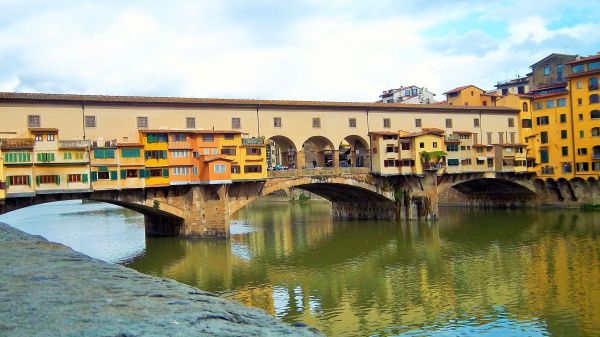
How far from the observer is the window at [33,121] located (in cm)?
3441

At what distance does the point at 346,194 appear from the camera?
5169cm

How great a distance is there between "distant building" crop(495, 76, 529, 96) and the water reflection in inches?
1469

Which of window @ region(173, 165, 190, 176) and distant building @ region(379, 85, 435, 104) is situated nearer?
window @ region(173, 165, 190, 176)

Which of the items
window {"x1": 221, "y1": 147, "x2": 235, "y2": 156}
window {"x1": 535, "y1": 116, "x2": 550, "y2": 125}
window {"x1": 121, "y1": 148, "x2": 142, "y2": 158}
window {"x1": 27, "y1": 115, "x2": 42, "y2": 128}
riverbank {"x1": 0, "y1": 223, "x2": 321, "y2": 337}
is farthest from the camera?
window {"x1": 535, "y1": 116, "x2": 550, "y2": 125}

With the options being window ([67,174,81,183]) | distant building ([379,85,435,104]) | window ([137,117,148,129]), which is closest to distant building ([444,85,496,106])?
distant building ([379,85,435,104])

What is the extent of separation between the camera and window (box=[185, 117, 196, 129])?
130 ft

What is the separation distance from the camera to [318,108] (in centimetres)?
4494

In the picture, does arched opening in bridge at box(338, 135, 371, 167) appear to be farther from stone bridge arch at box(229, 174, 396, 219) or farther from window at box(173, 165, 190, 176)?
window at box(173, 165, 190, 176)

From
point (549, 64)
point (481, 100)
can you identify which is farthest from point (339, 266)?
Answer: point (549, 64)

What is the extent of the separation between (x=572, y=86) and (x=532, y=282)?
34481 mm

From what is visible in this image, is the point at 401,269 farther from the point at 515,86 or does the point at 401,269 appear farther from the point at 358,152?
the point at 515,86

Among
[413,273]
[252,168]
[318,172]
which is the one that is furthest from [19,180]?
[413,273]

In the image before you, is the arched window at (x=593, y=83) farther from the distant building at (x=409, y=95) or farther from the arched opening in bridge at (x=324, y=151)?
the distant building at (x=409, y=95)

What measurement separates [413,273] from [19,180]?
901 inches
